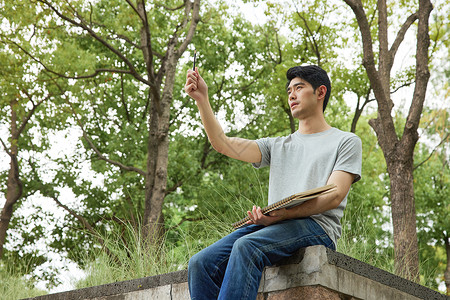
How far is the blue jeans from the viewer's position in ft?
8.11

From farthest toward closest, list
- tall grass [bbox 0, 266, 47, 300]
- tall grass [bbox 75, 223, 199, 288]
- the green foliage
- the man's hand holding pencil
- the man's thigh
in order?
the green foliage
tall grass [bbox 0, 266, 47, 300]
tall grass [bbox 75, 223, 199, 288]
the man's hand holding pencil
the man's thigh

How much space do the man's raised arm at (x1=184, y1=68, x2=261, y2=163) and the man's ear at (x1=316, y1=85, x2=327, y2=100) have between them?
0.45 meters

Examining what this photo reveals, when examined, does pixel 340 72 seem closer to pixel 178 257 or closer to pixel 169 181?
pixel 169 181

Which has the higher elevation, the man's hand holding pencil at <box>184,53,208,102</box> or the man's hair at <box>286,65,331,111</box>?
the man's hair at <box>286,65,331,111</box>

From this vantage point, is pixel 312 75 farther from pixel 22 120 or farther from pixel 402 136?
pixel 22 120

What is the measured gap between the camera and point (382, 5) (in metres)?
8.18

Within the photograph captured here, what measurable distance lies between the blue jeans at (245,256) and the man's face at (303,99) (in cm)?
62

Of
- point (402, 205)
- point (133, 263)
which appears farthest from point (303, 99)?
point (402, 205)

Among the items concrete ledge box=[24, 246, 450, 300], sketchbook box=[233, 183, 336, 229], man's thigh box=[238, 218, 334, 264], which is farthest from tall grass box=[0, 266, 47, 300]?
sketchbook box=[233, 183, 336, 229]

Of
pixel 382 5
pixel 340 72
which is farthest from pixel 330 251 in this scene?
pixel 340 72

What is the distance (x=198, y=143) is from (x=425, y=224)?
7.82 m

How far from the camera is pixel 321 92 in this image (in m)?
3.04

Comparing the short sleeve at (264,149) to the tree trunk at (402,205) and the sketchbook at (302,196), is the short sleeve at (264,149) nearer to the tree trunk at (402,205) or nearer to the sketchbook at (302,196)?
the sketchbook at (302,196)

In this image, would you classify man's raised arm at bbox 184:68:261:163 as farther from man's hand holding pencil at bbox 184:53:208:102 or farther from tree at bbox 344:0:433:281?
tree at bbox 344:0:433:281
